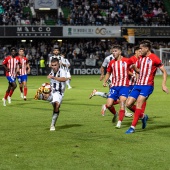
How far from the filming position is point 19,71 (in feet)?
76.7

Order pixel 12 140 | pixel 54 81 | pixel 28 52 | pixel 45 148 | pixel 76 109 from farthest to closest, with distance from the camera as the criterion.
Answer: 1. pixel 28 52
2. pixel 76 109
3. pixel 54 81
4. pixel 12 140
5. pixel 45 148

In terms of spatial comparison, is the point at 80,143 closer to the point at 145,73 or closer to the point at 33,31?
the point at 145,73

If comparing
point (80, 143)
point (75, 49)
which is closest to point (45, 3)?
point (75, 49)

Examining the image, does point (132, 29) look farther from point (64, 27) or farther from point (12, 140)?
point (12, 140)

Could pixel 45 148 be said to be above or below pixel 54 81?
below

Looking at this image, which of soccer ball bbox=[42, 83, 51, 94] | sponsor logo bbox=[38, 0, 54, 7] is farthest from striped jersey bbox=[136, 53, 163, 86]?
sponsor logo bbox=[38, 0, 54, 7]

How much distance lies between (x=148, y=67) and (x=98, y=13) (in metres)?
46.8

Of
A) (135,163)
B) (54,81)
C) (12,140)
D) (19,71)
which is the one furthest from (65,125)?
(19,71)

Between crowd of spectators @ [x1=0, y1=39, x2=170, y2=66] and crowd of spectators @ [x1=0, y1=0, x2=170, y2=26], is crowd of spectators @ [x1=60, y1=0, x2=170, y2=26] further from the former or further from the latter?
crowd of spectators @ [x1=0, y1=39, x2=170, y2=66]

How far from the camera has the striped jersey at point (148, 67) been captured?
1273 cm

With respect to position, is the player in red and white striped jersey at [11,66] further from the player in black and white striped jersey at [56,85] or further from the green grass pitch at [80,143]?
the player in black and white striped jersey at [56,85]

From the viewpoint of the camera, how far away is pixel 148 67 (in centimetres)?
1275

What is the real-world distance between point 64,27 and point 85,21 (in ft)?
7.85

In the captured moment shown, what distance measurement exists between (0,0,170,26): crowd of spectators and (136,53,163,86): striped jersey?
149 ft
